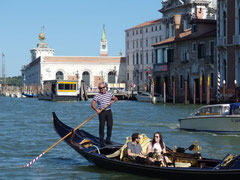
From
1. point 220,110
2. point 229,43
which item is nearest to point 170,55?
point 229,43

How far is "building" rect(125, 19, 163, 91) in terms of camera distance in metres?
85.8

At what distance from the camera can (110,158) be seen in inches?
450

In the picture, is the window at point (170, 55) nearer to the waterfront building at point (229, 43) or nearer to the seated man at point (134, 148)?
the waterfront building at point (229, 43)

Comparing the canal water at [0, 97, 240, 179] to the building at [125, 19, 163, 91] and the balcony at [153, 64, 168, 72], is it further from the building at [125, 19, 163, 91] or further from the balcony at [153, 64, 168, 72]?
the building at [125, 19, 163, 91]

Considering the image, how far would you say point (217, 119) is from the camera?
60.7 feet

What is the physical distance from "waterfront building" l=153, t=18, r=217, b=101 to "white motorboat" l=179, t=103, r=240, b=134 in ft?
63.9

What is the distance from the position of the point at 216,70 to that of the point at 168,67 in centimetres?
827

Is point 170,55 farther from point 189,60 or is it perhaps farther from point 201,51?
point 201,51

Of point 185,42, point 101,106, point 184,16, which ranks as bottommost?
point 101,106

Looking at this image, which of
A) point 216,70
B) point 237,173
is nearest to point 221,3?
point 216,70

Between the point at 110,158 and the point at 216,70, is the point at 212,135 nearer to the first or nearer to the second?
the point at 110,158

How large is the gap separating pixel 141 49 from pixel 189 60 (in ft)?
150

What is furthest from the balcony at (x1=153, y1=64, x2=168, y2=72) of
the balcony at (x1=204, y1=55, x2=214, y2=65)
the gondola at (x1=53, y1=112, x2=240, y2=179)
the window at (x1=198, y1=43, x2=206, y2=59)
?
the gondola at (x1=53, y1=112, x2=240, y2=179)

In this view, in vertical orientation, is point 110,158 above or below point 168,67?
below
